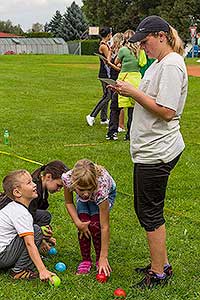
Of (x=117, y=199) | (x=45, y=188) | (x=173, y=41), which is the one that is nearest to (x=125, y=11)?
(x=117, y=199)

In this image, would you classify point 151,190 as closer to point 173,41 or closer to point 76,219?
point 76,219

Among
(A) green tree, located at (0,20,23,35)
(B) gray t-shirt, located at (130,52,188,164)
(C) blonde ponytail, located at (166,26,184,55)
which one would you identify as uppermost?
(C) blonde ponytail, located at (166,26,184,55)

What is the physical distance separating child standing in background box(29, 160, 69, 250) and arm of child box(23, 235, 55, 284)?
1.68ft

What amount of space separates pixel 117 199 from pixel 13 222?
7.17ft

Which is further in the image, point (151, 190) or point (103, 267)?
point (103, 267)

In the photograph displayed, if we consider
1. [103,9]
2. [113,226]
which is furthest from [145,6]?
[113,226]

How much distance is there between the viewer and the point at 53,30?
2975 inches

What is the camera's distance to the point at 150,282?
397 cm

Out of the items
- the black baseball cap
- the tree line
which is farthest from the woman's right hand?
the tree line

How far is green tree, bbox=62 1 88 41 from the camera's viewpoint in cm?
6925

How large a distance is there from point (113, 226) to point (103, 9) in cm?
4824

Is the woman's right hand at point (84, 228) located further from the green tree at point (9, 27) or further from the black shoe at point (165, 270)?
the green tree at point (9, 27)

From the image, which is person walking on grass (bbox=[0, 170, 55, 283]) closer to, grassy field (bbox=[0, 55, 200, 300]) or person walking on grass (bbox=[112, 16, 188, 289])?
grassy field (bbox=[0, 55, 200, 300])

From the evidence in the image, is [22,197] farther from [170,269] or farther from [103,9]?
[103,9]
